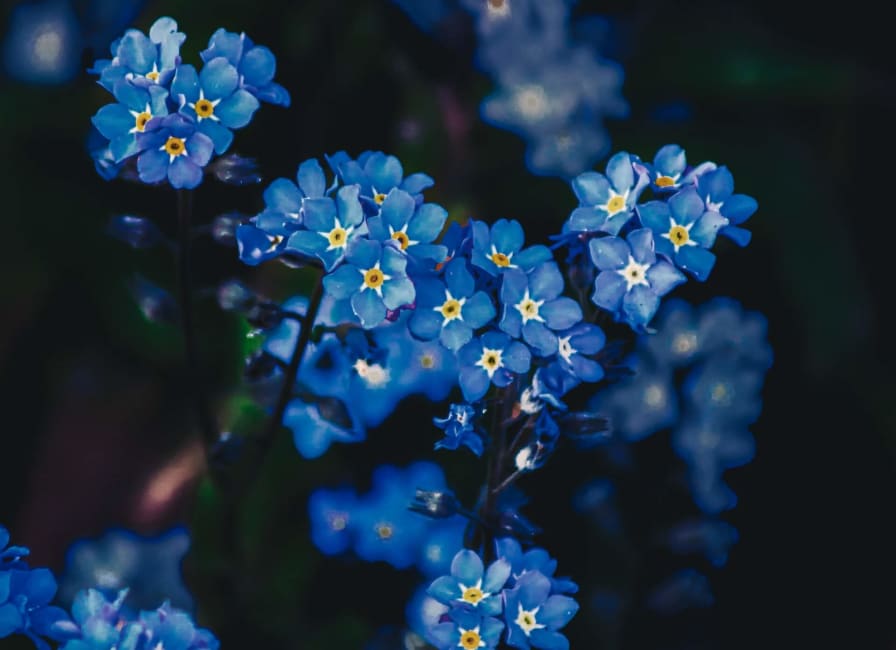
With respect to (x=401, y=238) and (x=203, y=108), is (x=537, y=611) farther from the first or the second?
(x=203, y=108)

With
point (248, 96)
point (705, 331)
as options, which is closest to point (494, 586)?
point (248, 96)

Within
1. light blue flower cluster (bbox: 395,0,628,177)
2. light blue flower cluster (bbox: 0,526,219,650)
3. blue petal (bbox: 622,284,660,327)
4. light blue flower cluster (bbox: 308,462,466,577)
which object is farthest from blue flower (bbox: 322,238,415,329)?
light blue flower cluster (bbox: 395,0,628,177)

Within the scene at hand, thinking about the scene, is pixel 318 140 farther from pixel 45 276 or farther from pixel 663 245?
pixel 663 245

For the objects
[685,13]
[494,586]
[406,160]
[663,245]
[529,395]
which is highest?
[685,13]

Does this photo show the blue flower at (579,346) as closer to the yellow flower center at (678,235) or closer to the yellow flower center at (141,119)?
the yellow flower center at (678,235)

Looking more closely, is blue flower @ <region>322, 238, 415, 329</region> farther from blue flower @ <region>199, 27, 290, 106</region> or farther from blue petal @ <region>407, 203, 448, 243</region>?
blue flower @ <region>199, 27, 290, 106</region>

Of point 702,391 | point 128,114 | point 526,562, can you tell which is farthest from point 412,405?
point 128,114
